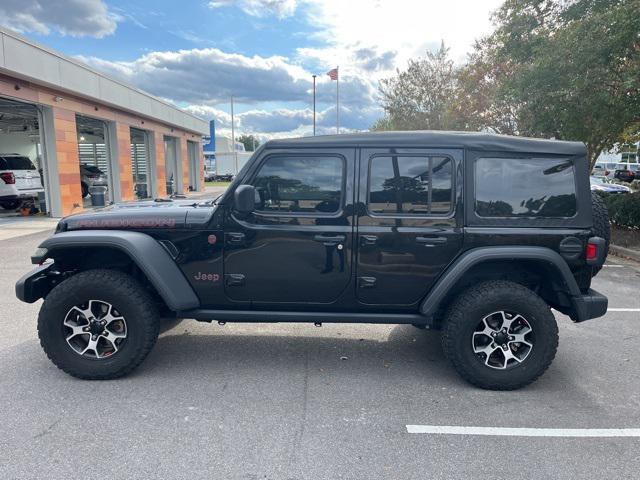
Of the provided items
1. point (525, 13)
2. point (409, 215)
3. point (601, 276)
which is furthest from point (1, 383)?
point (525, 13)

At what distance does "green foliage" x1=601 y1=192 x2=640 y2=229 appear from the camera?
32.6ft

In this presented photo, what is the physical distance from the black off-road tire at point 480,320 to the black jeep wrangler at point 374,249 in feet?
0.03

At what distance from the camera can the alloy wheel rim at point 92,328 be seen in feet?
11.7

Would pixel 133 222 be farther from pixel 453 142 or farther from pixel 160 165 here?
pixel 160 165

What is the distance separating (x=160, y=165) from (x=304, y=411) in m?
21.5

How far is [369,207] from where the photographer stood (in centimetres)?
350

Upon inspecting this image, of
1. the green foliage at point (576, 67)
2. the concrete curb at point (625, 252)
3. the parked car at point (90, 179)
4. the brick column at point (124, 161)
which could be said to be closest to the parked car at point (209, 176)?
the parked car at point (90, 179)

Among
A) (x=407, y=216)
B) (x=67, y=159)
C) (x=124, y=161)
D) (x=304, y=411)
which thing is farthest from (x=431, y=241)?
(x=124, y=161)

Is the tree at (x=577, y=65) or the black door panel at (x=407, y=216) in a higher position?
the tree at (x=577, y=65)

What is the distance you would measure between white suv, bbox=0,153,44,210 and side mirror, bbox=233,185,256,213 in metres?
14.5

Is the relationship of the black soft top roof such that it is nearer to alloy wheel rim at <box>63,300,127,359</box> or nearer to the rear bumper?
the rear bumper

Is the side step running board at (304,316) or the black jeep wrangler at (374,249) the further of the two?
the side step running board at (304,316)

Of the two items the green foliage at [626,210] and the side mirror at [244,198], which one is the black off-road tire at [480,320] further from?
the green foliage at [626,210]

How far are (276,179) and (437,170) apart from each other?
4.14ft
